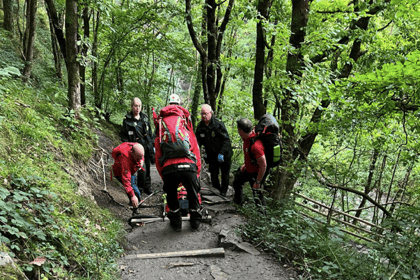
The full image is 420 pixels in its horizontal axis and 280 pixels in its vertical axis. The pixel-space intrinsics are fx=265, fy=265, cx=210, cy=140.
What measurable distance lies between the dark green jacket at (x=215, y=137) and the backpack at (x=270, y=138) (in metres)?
1.65

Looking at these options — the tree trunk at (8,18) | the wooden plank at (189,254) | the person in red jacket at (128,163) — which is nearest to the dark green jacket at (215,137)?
the person in red jacket at (128,163)

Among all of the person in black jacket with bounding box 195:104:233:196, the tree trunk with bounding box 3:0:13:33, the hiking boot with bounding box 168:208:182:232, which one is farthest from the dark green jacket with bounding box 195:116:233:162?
the tree trunk with bounding box 3:0:13:33

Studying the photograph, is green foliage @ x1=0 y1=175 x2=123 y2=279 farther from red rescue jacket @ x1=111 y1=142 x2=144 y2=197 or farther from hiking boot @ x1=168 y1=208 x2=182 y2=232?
red rescue jacket @ x1=111 y1=142 x2=144 y2=197

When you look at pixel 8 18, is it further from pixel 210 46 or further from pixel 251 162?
pixel 251 162

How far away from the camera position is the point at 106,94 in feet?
40.3

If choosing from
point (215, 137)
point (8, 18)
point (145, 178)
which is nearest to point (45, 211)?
point (145, 178)

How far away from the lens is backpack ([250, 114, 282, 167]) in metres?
4.82

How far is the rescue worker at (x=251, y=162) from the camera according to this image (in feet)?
16.0

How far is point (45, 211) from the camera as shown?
3074 mm

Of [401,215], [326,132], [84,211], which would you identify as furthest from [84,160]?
[401,215]

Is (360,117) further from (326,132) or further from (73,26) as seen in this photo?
(73,26)

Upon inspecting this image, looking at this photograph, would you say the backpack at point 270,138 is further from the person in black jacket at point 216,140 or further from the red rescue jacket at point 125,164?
the red rescue jacket at point 125,164

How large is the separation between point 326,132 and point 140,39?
7549mm

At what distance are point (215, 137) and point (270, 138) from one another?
206 centimetres
